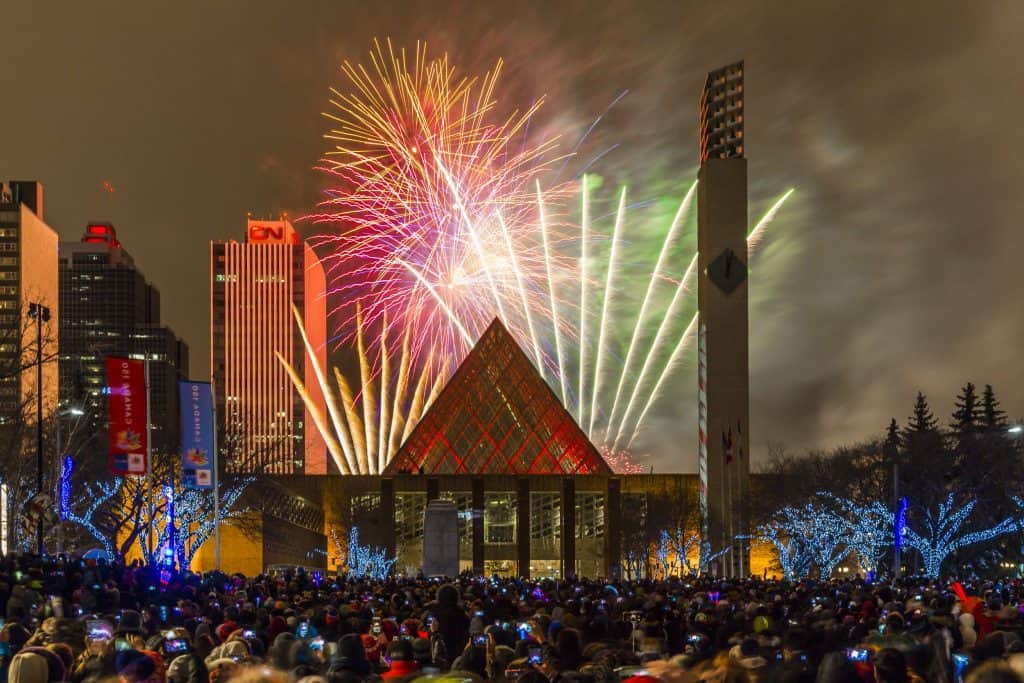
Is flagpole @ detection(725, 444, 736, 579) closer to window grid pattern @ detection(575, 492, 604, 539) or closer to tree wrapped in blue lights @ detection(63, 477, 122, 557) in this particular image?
window grid pattern @ detection(575, 492, 604, 539)

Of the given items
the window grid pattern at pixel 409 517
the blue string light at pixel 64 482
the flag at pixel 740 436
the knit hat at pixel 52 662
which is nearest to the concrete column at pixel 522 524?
the window grid pattern at pixel 409 517

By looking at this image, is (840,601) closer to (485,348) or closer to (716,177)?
(716,177)

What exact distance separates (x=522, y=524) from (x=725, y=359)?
2347cm

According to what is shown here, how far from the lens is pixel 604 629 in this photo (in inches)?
708

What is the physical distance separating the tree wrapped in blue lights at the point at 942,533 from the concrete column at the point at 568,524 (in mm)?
33684

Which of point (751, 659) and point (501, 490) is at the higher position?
point (501, 490)

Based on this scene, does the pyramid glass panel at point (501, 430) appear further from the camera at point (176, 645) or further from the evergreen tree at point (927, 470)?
the camera at point (176, 645)

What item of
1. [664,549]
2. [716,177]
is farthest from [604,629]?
[664,549]

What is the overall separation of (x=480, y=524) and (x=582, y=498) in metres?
8.26

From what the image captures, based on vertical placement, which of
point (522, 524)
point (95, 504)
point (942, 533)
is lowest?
point (942, 533)

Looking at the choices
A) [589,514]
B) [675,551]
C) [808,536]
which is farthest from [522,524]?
[808,536]

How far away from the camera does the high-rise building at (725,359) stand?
8094cm

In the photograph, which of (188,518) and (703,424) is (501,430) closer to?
(703,424)

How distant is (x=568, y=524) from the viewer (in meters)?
98.4
